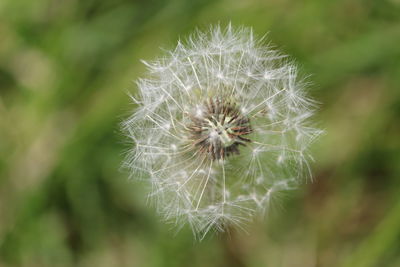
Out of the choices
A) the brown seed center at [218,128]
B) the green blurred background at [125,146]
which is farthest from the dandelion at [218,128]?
the green blurred background at [125,146]

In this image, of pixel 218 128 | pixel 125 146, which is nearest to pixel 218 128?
pixel 218 128

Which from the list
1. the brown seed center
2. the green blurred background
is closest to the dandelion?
the brown seed center

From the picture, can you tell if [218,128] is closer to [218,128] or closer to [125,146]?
[218,128]

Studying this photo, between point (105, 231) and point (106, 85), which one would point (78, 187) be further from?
point (106, 85)

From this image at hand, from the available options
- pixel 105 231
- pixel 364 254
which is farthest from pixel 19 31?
pixel 364 254

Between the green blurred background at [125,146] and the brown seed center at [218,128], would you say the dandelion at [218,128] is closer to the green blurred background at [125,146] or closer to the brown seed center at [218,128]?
the brown seed center at [218,128]

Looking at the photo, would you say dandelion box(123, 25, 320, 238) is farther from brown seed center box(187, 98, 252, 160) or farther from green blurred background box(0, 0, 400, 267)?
green blurred background box(0, 0, 400, 267)
